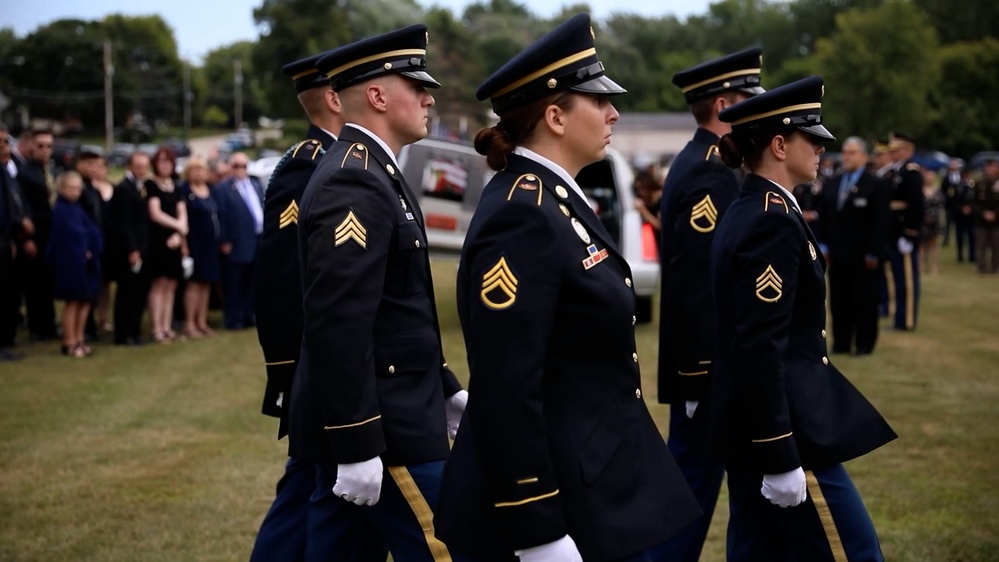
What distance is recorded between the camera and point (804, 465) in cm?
379

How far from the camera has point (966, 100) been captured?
81875 millimetres

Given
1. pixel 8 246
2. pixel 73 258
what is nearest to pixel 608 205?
pixel 73 258

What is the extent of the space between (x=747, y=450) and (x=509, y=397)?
4.72 ft

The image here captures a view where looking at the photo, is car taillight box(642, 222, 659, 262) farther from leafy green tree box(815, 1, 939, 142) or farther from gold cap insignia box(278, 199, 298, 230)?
leafy green tree box(815, 1, 939, 142)

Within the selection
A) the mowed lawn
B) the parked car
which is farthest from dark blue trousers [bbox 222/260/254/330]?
the parked car

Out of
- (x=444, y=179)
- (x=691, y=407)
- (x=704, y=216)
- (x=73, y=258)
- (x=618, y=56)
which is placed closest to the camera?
(x=691, y=407)

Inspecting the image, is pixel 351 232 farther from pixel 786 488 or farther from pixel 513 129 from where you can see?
pixel 786 488

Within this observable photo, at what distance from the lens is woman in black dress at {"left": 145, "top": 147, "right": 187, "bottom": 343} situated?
488 inches

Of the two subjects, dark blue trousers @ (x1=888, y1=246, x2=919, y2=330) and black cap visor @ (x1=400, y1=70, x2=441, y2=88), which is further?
dark blue trousers @ (x1=888, y1=246, x2=919, y2=330)

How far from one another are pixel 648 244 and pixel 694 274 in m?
8.82

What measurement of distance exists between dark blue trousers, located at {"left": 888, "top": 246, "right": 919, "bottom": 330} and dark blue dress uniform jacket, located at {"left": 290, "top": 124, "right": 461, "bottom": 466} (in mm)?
10586

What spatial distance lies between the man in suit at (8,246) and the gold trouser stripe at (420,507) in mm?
8744

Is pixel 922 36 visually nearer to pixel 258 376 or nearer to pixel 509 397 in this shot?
pixel 258 376

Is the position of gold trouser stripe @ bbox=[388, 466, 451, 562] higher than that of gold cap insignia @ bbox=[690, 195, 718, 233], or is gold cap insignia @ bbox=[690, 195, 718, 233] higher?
gold cap insignia @ bbox=[690, 195, 718, 233]
